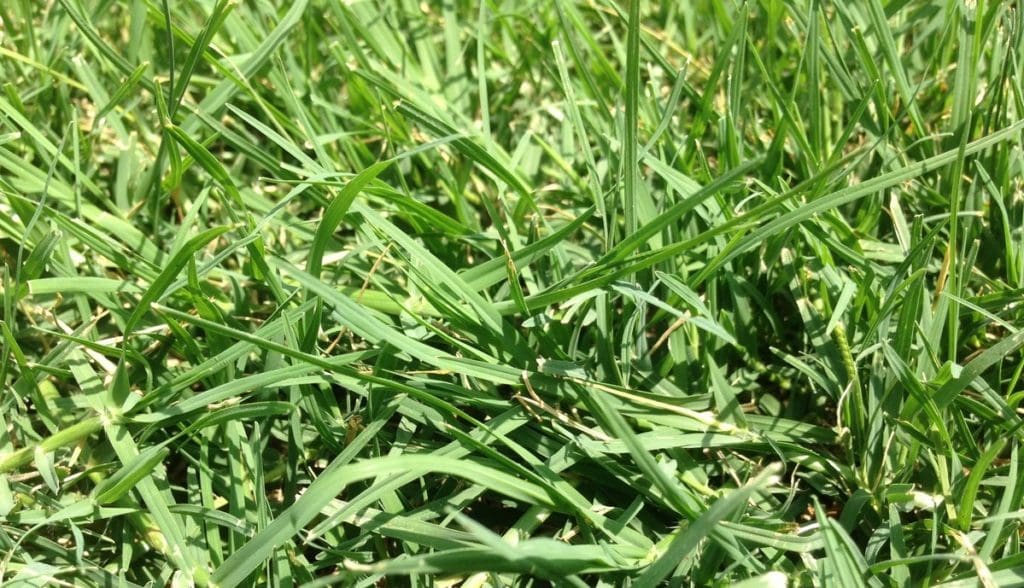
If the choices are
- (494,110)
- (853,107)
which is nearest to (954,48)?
(853,107)

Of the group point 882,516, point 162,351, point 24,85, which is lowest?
point 882,516

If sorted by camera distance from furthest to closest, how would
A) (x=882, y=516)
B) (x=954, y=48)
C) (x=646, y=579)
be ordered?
(x=954, y=48) < (x=882, y=516) < (x=646, y=579)

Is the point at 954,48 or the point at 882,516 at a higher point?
the point at 954,48

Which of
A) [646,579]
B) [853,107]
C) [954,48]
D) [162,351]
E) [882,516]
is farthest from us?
[954,48]

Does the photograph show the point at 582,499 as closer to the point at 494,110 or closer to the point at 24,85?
the point at 494,110

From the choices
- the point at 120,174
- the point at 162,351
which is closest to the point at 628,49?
the point at 162,351

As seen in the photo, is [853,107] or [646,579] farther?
[853,107]

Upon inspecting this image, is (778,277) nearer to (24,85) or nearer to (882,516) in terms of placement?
(882,516)
